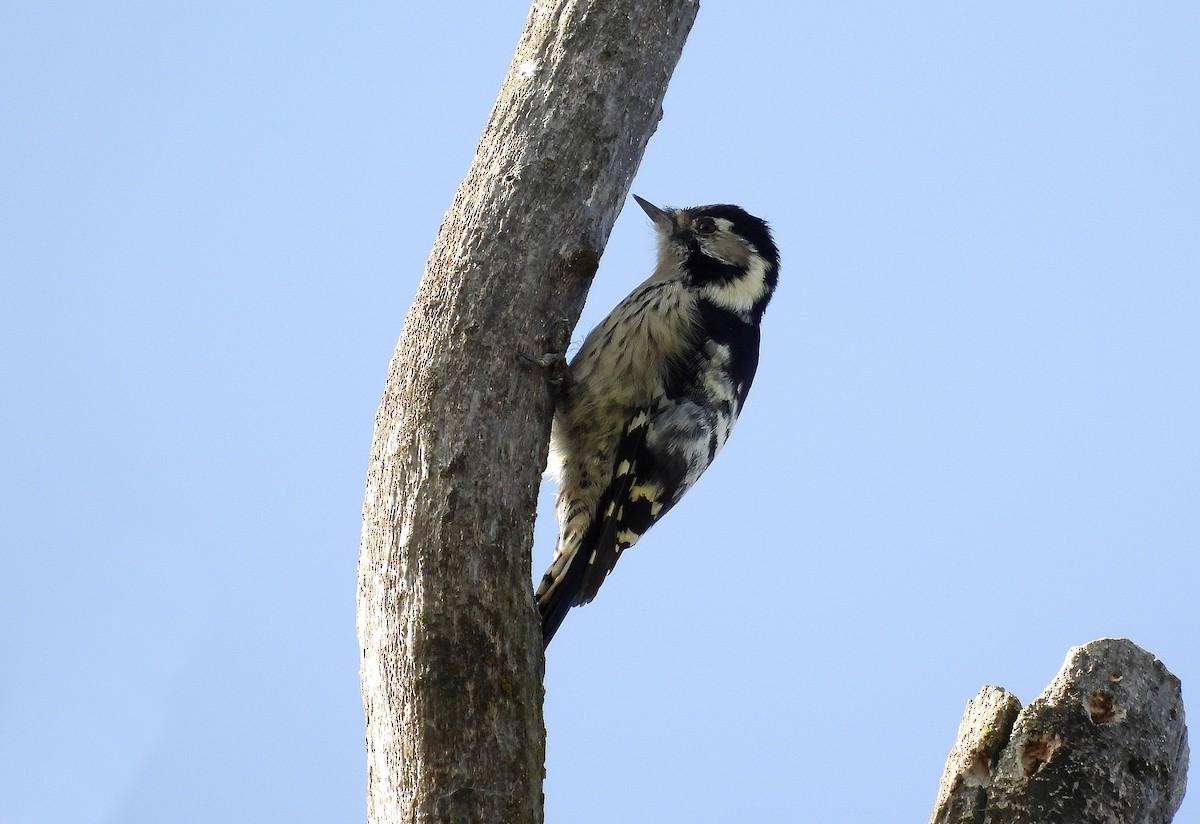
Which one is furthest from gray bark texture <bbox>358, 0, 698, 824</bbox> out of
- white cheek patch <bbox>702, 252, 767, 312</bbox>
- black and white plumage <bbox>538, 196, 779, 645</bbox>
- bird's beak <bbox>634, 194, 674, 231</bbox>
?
bird's beak <bbox>634, 194, 674, 231</bbox>

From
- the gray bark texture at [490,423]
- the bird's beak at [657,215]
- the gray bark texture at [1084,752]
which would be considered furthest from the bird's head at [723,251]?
the gray bark texture at [1084,752]

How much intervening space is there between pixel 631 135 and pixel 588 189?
0.28 m

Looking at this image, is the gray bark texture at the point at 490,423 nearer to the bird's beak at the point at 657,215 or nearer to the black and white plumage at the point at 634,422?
the black and white plumage at the point at 634,422

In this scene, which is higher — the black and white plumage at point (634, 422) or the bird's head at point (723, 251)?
the bird's head at point (723, 251)

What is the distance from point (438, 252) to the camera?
345 centimetres

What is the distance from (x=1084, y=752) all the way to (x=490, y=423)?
1.63 m

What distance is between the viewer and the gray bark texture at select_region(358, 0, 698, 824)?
289 centimetres

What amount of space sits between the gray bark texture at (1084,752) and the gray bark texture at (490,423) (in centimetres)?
107

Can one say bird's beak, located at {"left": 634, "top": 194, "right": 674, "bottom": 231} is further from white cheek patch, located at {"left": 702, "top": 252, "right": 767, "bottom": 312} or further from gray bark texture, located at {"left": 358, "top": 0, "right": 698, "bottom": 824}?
gray bark texture, located at {"left": 358, "top": 0, "right": 698, "bottom": 824}

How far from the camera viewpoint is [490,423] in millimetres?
3203

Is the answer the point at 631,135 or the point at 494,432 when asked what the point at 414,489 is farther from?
the point at 631,135

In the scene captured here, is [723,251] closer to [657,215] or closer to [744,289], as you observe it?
[744,289]

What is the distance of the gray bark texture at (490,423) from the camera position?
2889 mm

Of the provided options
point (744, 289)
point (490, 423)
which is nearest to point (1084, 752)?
point (490, 423)
